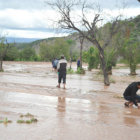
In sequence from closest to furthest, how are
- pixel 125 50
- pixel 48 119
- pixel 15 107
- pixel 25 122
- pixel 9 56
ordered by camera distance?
pixel 25 122, pixel 48 119, pixel 15 107, pixel 125 50, pixel 9 56

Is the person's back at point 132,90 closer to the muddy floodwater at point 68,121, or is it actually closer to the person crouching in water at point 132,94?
the person crouching in water at point 132,94

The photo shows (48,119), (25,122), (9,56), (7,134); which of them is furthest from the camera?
(9,56)

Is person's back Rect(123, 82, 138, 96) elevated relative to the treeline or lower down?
lower down

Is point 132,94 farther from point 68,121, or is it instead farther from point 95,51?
point 95,51

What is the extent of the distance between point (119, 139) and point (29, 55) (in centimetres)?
5801

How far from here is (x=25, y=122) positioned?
6.63 m

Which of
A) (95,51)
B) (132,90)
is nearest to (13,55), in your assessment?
(95,51)

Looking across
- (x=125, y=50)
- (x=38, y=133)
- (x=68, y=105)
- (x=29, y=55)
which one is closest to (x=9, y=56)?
(x=29, y=55)

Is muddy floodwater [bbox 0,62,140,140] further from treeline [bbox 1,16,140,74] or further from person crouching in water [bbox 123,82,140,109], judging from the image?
treeline [bbox 1,16,140,74]

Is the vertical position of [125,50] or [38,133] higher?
[125,50]

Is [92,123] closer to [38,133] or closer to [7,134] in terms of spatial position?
[38,133]

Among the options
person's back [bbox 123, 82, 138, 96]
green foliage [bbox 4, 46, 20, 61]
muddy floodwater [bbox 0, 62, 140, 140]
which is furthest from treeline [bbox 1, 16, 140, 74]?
muddy floodwater [bbox 0, 62, 140, 140]

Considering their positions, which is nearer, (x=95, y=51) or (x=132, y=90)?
(x=132, y=90)

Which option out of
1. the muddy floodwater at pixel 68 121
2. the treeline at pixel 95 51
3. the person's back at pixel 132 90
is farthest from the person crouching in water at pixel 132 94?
the treeline at pixel 95 51
